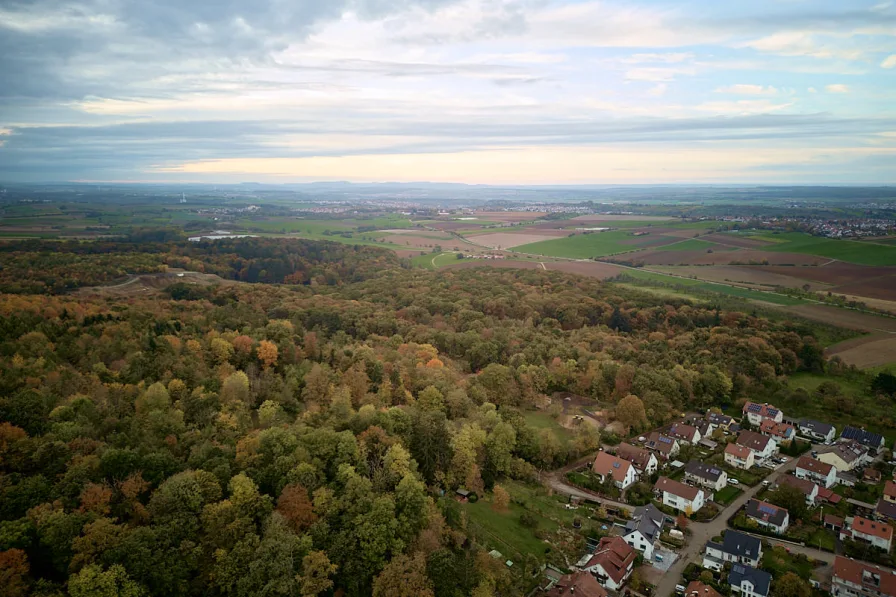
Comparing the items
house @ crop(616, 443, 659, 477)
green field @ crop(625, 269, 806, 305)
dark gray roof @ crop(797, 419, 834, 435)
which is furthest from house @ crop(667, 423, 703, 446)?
green field @ crop(625, 269, 806, 305)

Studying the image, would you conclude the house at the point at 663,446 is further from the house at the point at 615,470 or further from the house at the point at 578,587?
the house at the point at 578,587

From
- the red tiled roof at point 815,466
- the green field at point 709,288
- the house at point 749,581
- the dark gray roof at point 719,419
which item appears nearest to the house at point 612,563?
the house at point 749,581

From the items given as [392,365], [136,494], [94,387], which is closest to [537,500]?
[392,365]

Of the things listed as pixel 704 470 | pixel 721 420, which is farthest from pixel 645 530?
pixel 721 420

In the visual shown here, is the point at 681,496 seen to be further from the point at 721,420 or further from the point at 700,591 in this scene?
the point at 721,420

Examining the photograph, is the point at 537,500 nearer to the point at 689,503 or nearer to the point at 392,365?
the point at 689,503

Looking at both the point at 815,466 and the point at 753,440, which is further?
the point at 753,440

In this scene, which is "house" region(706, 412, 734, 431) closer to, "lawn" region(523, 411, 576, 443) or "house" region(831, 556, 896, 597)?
"lawn" region(523, 411, 576, 443)
